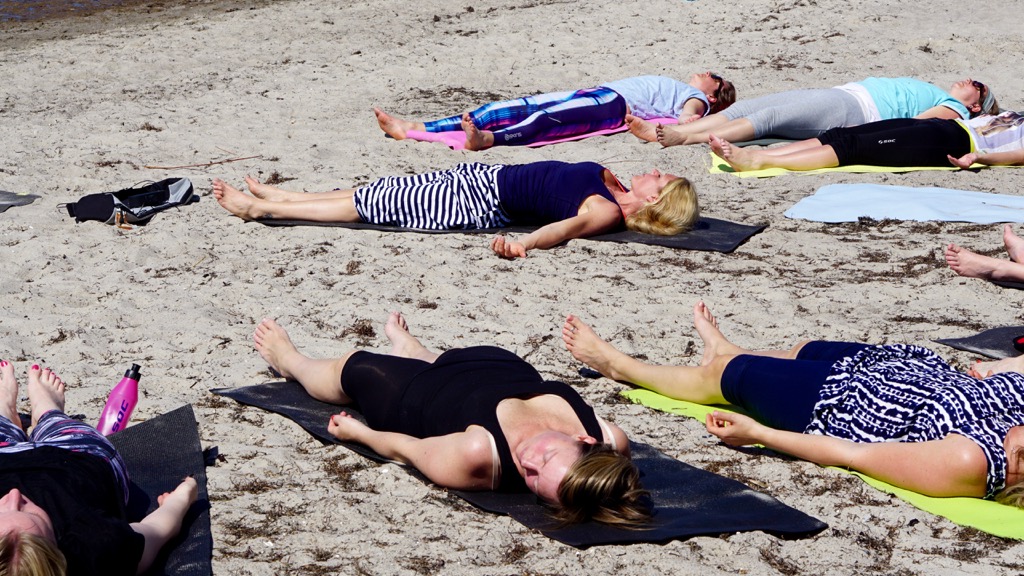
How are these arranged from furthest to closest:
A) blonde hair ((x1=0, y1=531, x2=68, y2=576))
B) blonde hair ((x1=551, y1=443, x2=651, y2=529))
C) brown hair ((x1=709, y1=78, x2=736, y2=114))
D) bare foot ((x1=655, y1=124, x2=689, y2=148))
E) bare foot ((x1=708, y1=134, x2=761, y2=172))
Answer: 1. brown hair ((x1=709, y1=78, x2=736, y2=114))
2. bare foot ((x1=655, y1=124, x2=689, y2=148))
3. bare foot ((x1=708, y1=134, x2=761, y2=172))
4. blonde hair ((x1=551, y1=443, x2=651, y2=529))
5. blonde hair ((x1=0, y1=531, x2=68, y2=576))

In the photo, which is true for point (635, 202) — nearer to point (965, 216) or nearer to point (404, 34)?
point (965, 216)

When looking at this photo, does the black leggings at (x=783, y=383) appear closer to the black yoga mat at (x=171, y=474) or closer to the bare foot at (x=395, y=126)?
the black yoga mat at (x=171, y=474)

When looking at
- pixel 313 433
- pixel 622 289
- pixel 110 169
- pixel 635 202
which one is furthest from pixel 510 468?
pixel 110 169

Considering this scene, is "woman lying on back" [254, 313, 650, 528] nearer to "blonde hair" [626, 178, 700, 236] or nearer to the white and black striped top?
the white and black striped top

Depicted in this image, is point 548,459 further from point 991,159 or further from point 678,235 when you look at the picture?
point 991,159

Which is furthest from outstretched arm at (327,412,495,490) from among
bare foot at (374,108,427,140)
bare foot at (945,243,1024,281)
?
bare foot at (374,108,427,140)

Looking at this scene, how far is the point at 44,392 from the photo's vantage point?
13.1ft

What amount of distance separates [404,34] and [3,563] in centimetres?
916

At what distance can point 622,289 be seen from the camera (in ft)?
18.6

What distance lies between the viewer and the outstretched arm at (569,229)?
6.04 m

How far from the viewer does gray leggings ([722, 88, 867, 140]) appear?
840 cm

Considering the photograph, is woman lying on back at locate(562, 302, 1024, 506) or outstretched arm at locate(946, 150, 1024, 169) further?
outstretched arm at locate(946, 150, 1024, 169)

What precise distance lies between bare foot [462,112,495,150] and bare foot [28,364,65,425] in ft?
14.0

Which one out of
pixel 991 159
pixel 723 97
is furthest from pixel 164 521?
pixel 723 97
